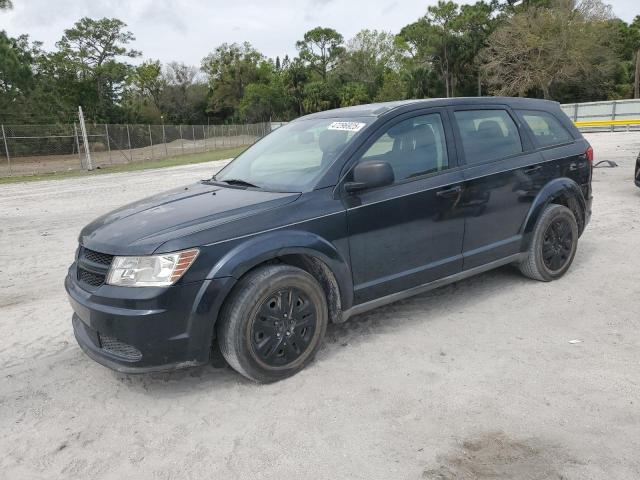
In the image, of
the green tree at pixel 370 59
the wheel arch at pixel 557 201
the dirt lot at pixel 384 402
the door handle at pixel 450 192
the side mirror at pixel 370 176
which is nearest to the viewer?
the dirt lot at pixel 384 402

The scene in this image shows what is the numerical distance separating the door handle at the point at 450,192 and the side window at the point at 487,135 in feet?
0.96

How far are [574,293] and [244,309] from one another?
10.4ft

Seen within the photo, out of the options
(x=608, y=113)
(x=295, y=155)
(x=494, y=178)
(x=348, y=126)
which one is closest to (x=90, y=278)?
(x=295, y=155)

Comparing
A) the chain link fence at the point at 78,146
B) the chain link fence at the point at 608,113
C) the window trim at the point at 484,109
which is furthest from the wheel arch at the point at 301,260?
the chain link fence at the point at 608,113

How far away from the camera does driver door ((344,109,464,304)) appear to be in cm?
383

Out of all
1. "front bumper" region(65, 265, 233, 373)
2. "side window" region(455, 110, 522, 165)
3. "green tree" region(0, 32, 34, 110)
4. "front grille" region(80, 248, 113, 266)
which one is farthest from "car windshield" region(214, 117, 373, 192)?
"green tree" region(0, 32, 34, 110)

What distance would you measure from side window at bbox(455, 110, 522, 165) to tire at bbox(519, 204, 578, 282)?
0.72 m

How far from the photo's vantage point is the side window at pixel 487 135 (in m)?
4.52

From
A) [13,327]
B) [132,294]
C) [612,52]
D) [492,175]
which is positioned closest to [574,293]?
[492,175]

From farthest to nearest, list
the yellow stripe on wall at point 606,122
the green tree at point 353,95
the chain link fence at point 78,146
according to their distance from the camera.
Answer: the green tree at point 353,95 < the yellow stripe on wall at point 606,122 < the chain link fence at point 78,146

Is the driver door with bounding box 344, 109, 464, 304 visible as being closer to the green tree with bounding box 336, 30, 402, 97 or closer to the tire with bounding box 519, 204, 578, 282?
the tire with bounding box 519, 204, 578, 282

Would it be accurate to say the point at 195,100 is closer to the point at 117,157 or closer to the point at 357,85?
the point at 357,85

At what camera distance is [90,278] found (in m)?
3.44

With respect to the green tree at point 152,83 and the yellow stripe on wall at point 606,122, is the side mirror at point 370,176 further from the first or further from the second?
the green tree at point 152,83
